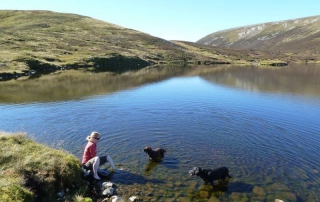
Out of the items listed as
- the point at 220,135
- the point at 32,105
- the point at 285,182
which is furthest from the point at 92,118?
the point at 285,182

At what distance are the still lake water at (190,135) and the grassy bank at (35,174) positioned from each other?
2.64 meters

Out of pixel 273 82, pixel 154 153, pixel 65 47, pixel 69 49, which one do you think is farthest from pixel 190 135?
pixel 65 47

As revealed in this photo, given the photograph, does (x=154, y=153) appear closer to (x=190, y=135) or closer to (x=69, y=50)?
(x=190, y=135)

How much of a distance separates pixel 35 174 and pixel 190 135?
48.4 ft

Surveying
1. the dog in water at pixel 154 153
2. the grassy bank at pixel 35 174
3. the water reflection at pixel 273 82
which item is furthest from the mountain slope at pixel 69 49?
the dog in water at pixel 154 153

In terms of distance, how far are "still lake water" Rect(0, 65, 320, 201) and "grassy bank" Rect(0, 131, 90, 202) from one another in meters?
2.64

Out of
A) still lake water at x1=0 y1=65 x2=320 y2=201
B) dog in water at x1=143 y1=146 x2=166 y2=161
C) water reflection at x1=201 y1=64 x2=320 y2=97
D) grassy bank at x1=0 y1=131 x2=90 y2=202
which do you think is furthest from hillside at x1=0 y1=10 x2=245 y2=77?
dog in water at x1=143 y1=146 x2=166 y2=161

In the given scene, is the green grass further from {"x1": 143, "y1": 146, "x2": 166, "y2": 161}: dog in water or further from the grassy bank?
{"x1": 143, "y1": 146, "x2": 166, "y2": 161}: dog in water

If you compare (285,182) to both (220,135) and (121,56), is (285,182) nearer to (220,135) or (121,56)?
(220,135)

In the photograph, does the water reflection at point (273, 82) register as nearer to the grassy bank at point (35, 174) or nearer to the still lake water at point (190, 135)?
the still lake water at point (190, 135)

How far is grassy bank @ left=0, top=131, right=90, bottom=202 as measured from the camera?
10.7 metres

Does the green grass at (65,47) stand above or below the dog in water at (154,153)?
above

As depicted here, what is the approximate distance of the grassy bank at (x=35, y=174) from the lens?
10.7m

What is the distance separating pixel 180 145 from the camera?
2220cm
